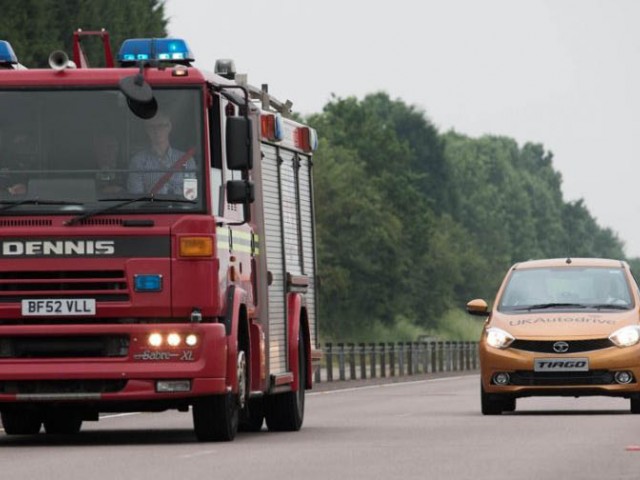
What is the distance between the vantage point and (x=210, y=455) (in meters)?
17.3

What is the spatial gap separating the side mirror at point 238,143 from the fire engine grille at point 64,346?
1.68 metres

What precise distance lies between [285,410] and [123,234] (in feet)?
13.9

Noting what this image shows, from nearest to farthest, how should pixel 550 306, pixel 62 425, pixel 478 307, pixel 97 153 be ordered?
1. pixel 97 153
2. pixel 62 425
3. pixel 478 307
4. pixel 550 306

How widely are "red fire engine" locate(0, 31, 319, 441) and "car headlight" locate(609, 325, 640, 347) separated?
23.2 feet

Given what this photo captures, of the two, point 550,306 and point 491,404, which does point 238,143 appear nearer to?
point 491,404

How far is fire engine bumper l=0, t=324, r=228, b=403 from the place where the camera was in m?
18.2

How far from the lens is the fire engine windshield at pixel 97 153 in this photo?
722 inches

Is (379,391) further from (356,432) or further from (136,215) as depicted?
(136,215)

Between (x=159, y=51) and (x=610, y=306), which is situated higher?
(x=159, y=51)

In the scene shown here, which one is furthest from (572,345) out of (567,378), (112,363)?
(112,363)

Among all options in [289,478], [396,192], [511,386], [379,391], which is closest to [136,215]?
[289,478]

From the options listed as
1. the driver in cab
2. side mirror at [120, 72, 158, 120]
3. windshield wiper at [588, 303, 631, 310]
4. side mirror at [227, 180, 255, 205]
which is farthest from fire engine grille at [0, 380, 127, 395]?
windshield wiper at [588, 303, 631, 310]

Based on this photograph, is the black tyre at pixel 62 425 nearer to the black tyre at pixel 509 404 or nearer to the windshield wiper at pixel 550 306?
the black tyre at pixel 509 404

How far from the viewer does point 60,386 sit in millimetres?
18312
